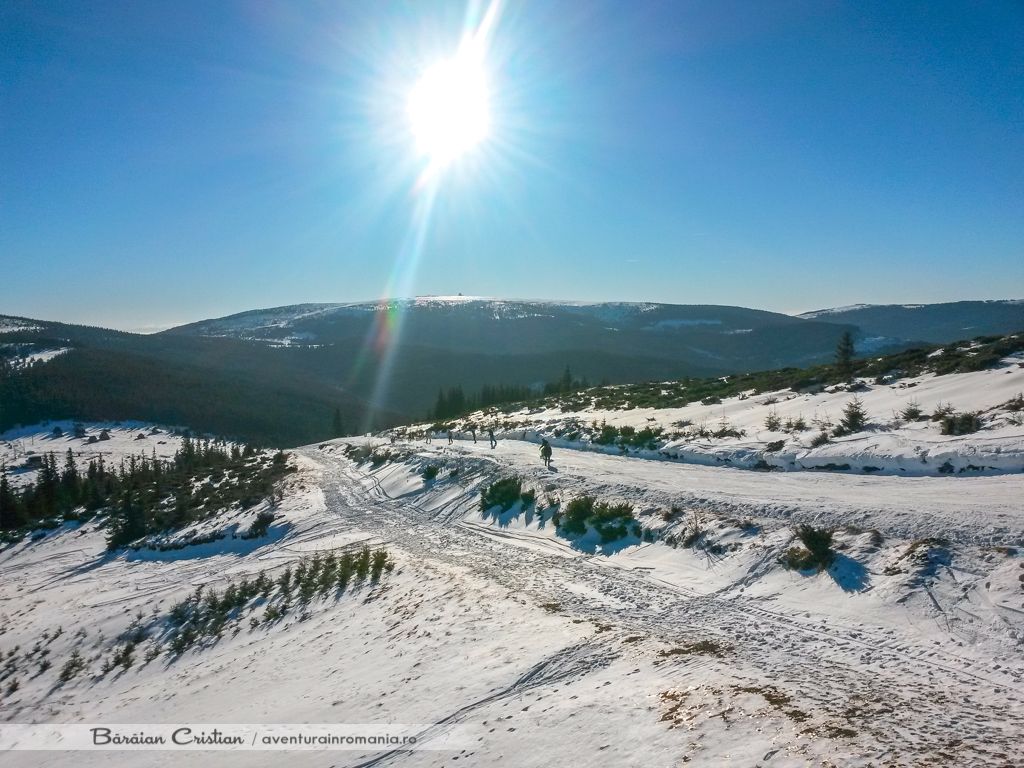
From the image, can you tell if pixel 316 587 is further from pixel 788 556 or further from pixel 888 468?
pixel 888 468

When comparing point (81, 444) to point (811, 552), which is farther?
point (81, 444)

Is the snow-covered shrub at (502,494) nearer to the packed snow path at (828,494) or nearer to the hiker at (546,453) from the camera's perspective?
the packed snow path at (828,494)

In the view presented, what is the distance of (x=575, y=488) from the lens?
715 inches

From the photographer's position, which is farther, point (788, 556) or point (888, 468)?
point (888, 468)

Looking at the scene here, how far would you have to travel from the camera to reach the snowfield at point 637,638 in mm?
6438

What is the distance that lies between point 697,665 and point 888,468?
35.1ft

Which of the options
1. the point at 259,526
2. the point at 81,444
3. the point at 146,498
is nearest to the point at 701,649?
the point at 259,526

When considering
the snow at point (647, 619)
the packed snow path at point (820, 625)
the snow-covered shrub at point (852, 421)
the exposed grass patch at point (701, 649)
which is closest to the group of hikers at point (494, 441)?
the snow at point (647, 619)

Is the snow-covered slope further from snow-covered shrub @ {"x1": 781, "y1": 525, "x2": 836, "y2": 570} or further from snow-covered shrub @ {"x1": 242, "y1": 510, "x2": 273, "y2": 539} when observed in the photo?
snow-covered shrub @ {"x1": 242, "y1": 510, "x2": 273, "y2": 539}

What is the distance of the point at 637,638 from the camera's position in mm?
9180

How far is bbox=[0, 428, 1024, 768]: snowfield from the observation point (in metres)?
6.44

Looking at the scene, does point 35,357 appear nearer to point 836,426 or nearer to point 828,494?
point 836,426

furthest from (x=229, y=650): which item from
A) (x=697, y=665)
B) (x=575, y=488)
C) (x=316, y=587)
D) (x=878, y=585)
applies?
(x=878, y=585)

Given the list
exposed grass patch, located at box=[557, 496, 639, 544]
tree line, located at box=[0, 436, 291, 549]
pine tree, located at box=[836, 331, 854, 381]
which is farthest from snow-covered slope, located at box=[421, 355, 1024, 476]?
tree line, located at box=[0, 436, 291, 549]
